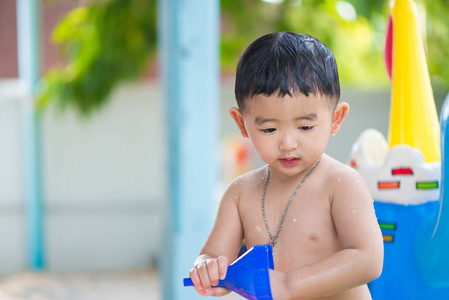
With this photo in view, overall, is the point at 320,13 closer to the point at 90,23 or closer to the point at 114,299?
the point at 90,23

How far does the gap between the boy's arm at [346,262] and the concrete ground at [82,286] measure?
2.69 m

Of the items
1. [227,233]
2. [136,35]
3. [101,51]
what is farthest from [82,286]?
[227,233]

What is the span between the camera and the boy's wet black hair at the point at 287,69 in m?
0.74

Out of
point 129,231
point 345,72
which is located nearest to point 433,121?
point 129,231

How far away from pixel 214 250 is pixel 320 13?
321 centimetres

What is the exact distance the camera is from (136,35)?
3.83m

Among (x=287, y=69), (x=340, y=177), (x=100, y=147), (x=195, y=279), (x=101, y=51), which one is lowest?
(x=195, y=279)

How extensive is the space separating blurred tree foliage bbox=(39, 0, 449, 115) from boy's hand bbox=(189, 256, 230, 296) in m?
2.99

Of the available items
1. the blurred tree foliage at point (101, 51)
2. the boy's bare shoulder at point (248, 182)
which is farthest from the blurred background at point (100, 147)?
the boy's bare shoulder at point (248, 182)

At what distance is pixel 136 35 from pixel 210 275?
129 inches

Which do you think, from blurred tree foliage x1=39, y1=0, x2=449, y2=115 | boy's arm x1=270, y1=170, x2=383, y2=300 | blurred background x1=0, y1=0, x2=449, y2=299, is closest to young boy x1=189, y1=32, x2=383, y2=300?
boy's arm x1=270, y1=170, x2=383, y2=300

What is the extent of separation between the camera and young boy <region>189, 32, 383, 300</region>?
724 millimetres

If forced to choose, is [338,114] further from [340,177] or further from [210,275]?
[210,275]

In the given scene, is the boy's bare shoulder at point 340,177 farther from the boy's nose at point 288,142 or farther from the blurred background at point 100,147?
the blurred background at point 100,147
